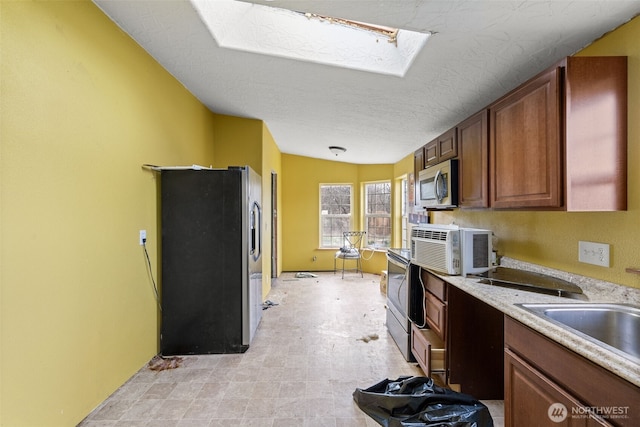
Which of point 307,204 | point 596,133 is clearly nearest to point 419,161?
point 596,133

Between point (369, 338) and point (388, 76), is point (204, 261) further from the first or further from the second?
point (388, 76)

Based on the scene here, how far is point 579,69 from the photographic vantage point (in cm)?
130

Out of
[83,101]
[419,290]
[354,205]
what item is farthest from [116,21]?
[354,205]

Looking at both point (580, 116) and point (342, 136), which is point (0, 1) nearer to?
point (580, 116)

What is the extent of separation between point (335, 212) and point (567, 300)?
492cm

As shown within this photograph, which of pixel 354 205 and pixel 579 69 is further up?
pixel 579 69

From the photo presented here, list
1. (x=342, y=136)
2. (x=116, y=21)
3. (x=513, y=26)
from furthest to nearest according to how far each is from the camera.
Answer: (x=342, y=136) < (x=116, y=21) < (x=513, y=26)

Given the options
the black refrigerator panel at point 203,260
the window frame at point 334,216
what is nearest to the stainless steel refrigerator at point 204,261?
the black refrigerator panel at point 203,260

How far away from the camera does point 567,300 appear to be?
1.35 m

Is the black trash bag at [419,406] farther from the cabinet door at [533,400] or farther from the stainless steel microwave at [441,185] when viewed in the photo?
the stainless steel microwave at [441,185]

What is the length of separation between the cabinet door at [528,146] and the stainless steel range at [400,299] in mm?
928

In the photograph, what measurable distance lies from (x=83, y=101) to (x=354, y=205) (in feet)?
16.2

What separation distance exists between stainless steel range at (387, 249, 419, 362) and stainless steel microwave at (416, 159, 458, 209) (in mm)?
585

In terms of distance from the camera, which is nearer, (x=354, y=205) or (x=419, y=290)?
(x=419, y=290)
